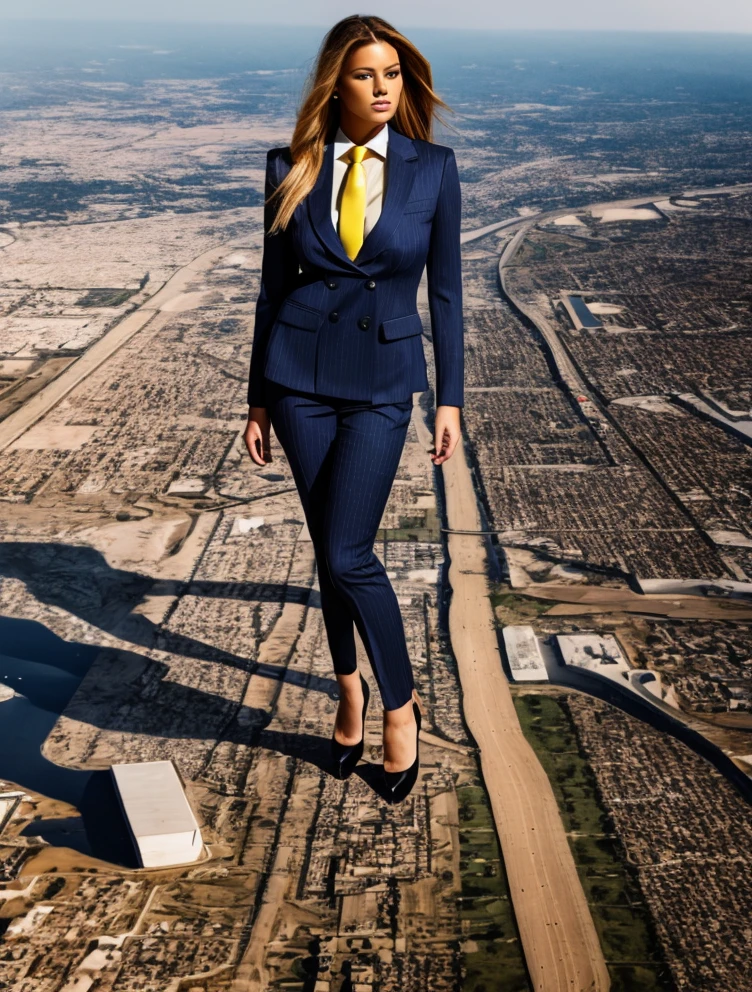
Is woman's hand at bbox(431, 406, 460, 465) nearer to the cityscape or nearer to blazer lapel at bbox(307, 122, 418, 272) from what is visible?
blazer lapel at bbox(307, 122, 418, 272)

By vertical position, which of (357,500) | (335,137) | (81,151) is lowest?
(81,151)

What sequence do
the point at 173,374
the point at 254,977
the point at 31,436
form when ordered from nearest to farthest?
the point at 254,977 < the point at 31,436 < the point at 173,374

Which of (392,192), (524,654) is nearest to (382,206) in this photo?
(392,192)

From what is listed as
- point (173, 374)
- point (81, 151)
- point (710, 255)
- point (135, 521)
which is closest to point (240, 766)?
point (135, 521)

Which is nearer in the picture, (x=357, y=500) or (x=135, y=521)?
(x=357, y=500)

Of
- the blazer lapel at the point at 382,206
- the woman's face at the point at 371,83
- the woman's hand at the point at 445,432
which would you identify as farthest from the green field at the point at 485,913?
the woman's face at the point at 371,83

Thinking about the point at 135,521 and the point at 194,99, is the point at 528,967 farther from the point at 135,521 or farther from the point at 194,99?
the point at 194,99
